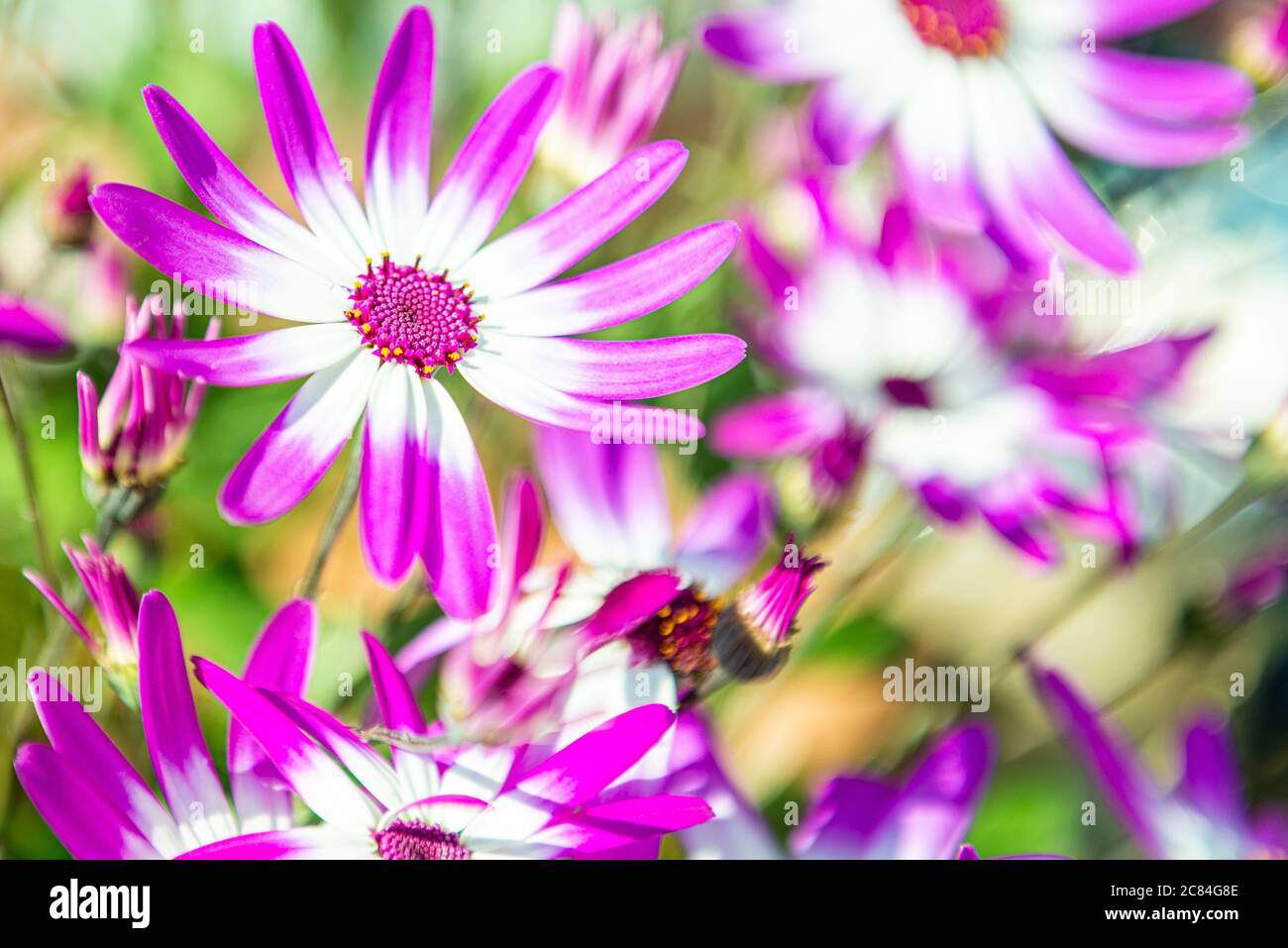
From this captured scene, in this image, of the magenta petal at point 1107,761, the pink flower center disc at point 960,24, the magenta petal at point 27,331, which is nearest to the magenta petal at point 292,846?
the magenta petal at point 27,331

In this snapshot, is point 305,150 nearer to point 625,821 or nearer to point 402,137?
point 402,137

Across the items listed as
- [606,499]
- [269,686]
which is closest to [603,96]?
[606,499]

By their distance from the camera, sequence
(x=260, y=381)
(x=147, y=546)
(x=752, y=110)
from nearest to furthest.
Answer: (x=260, y=381), (x=147, y=546), (x=752, y=110)

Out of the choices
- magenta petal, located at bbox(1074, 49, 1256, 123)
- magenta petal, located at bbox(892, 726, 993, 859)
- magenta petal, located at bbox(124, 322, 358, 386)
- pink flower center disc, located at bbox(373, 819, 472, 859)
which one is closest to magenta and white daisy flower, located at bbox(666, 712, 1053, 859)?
magenta petal, located at bbox(892, 726, 993, 859)

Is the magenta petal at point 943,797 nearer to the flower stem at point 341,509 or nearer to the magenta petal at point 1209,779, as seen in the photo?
the magenta petal at point 1209,779

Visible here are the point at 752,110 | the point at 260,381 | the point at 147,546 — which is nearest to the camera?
the point at 260,381
